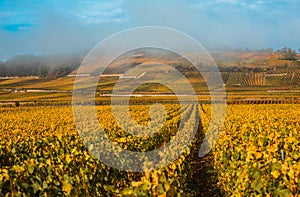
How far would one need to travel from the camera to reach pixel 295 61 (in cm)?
18438

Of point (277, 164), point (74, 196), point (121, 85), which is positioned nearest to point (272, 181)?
point (277, 164)

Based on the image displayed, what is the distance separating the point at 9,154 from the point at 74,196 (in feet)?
19.7

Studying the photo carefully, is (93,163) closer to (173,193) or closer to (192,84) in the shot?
(173,193)

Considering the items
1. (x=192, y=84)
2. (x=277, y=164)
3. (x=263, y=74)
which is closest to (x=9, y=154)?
(x=277, y=164)

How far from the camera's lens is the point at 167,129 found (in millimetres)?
18000

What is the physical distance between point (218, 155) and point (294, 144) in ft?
10.5

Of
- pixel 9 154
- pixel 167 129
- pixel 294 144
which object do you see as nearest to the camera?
pixel 294 144

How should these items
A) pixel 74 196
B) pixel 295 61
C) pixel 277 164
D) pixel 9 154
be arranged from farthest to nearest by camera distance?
pixel 295 61 < pixel 9 154 < pixel 277 164 < pixel 74 196

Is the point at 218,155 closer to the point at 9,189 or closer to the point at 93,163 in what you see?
the point at 93,163

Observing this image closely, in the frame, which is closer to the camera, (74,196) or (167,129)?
(74,196)

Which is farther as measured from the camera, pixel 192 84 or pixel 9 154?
pixel 192 84

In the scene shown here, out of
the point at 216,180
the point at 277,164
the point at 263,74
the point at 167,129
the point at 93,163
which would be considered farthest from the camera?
the point at 263,74

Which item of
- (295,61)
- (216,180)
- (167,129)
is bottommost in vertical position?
(216,180)

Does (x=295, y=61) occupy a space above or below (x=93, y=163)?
above
